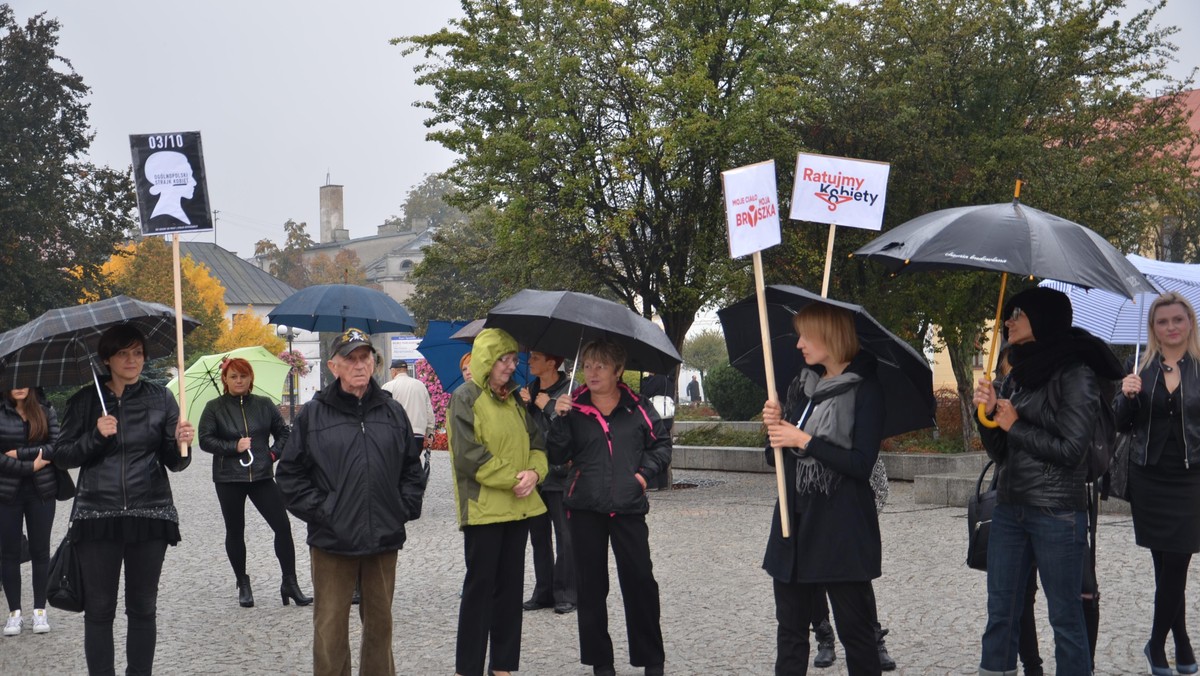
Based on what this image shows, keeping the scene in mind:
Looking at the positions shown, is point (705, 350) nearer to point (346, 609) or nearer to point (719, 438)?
point (719, 438)

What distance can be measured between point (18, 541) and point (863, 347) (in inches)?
244

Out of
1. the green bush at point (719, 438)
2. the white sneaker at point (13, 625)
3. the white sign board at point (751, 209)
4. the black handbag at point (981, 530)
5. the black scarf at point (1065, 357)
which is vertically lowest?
the white sneaker at point (13, 625)

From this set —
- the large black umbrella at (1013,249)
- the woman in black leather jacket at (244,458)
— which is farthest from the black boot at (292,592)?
the large black umbrella at (1013,249)

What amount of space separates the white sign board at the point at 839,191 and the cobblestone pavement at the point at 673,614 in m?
2.51

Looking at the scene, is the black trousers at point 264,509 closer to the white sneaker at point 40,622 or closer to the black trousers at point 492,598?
the white sneaker at point 40,622

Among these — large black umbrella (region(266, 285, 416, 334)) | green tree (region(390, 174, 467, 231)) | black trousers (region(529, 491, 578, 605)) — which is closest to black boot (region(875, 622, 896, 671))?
black trousers (region(529, 491, 578, 605))

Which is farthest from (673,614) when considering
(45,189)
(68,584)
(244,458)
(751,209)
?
(45,189)

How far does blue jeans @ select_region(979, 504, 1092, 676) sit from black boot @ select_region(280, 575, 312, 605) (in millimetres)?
5419

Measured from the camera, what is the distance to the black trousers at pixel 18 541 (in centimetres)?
862

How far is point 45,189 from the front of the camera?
3931 cm

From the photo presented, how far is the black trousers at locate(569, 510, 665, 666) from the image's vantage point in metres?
6.81

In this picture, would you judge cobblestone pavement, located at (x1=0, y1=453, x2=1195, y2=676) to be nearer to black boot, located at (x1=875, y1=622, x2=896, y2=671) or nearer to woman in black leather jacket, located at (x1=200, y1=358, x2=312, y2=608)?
black boot, located at (x1=875, y1=622, x2=896, y2=671)

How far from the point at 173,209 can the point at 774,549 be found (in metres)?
3.66

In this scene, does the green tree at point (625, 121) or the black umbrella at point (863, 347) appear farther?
the green tree at point (625, 121)
